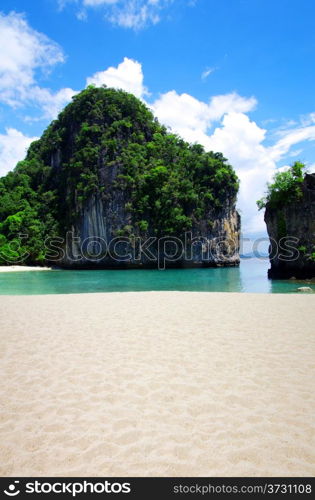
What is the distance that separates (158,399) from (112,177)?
4294 centimetres

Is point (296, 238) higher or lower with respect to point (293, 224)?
lower

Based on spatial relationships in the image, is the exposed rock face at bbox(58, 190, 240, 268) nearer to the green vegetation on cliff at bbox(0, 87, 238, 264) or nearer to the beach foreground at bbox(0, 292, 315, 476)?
the green vegetation on cliff at bbox(0, 87, 238, 264)

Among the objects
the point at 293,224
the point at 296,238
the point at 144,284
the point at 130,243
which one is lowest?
the point at 144,284

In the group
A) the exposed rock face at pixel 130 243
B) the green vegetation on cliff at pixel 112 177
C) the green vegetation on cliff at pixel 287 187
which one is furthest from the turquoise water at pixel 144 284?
the green vegetation on cliff at pixel 112 177

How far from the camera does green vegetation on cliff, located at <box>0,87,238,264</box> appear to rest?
4338 centimetres

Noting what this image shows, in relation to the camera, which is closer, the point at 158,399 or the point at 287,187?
the point at 158,399

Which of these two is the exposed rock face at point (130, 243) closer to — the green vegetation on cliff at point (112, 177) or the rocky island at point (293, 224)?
the green vegetation on cliff at point (112, 177)

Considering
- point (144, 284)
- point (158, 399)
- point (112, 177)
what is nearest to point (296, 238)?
point (144, 284)

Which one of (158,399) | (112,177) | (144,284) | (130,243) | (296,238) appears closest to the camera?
(158,399)

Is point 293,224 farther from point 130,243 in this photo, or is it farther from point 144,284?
point 130,243

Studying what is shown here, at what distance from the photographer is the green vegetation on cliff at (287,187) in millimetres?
26188

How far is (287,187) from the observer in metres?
26.8

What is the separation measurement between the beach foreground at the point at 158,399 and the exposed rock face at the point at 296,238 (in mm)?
19900

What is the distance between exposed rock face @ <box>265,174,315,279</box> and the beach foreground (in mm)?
19900
